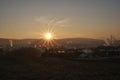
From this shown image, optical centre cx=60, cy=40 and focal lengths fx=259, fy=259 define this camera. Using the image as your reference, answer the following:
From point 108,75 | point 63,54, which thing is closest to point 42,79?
point 108,75

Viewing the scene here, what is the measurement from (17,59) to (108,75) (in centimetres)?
1177

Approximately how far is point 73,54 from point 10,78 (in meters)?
19.9

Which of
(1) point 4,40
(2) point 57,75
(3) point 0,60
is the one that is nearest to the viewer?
(2) point 57,75

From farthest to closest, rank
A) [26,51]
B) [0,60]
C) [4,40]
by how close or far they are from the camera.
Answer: [4,40] → [26,51] → [0,60]

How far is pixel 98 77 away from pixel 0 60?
12.5 meters

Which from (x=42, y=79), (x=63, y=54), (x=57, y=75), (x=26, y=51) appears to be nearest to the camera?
(x=42, y=79)

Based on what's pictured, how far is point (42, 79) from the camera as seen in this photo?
51.3 ft

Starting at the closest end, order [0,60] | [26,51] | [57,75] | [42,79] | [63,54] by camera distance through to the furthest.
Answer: [42,79] → [57,75] → [0,60] → [26,51] → [63,54]

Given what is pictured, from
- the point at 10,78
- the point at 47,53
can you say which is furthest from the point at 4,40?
the point at 10,78

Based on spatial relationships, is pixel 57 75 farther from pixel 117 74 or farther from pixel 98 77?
pixel 117 74

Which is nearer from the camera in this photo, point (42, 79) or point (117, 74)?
point (42, 79)

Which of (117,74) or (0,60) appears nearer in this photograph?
(117,74)

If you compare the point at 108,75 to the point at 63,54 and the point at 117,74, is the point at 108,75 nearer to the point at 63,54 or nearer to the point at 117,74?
the point at 117,74

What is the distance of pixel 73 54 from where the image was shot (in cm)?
3547
